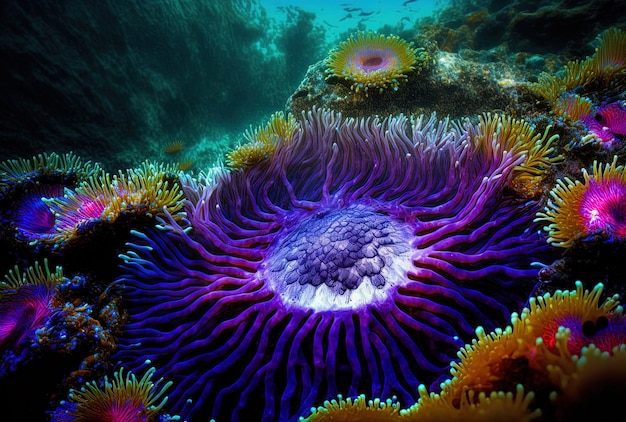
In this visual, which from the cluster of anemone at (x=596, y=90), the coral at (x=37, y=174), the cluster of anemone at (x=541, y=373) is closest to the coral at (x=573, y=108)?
the cluster of anemone at (x=596, y=90)

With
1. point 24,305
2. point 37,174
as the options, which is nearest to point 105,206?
point 24,305

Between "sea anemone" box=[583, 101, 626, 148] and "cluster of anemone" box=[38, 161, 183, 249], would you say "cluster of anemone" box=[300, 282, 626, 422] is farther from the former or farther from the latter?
"cluster of anemone" box=[38, 161, 183, 249]

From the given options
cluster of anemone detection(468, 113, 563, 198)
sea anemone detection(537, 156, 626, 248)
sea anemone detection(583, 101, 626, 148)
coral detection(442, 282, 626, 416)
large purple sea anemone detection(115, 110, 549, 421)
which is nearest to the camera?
coral detection(442, 282, 626, 416)

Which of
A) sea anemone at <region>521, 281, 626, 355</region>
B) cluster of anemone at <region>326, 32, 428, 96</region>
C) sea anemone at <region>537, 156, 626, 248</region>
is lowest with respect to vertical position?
sea anemone at <region>521, 281, 626, 355</region>

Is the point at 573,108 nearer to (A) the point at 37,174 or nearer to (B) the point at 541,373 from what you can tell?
(B) the point at 541,373

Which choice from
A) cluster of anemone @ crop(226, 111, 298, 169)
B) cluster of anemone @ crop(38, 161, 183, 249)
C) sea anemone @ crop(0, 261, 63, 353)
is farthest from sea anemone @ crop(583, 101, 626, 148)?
sea anemone @ crop(0, 261, 63, 353)
